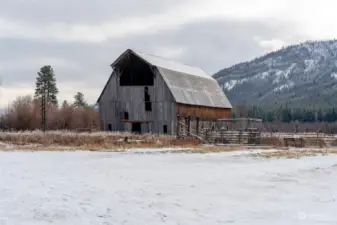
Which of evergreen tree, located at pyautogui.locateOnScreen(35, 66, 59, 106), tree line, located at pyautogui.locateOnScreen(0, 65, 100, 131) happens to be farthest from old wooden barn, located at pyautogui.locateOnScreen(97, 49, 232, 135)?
evergreen tree, located at pyautogui.locateOnScreen(35, 66, 59, 106)

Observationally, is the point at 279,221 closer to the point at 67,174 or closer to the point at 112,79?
the point at 67,174

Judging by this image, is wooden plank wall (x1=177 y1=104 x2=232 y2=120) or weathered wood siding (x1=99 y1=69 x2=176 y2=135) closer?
weathered wood siding (x1=99 y1=69 x2=176 y2=135)

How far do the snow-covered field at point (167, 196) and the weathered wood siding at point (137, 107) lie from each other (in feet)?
116

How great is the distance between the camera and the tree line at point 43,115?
250 ft

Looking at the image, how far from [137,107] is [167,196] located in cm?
4378

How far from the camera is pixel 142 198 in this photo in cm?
1275

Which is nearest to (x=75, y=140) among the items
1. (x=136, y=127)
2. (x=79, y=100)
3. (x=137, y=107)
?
(x=137, y=107)

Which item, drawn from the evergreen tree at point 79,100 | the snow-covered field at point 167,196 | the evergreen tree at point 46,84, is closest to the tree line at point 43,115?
the evergreen tree at point 46,84

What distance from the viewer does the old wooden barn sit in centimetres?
5594

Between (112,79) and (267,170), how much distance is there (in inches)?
1527

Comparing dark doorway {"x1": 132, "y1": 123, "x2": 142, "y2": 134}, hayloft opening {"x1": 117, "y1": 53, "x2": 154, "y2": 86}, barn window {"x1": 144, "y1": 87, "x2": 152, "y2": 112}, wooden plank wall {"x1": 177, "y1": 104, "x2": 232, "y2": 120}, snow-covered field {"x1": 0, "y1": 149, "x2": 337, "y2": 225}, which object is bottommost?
snow-covered field {"x1": 0, "y1": 149, "x2": 337, "y2": 225}

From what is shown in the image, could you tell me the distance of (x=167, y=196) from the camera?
13.2 metres

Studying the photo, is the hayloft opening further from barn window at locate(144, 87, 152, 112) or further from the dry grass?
the dry grass

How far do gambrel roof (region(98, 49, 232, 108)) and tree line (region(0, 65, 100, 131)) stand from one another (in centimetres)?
1232
